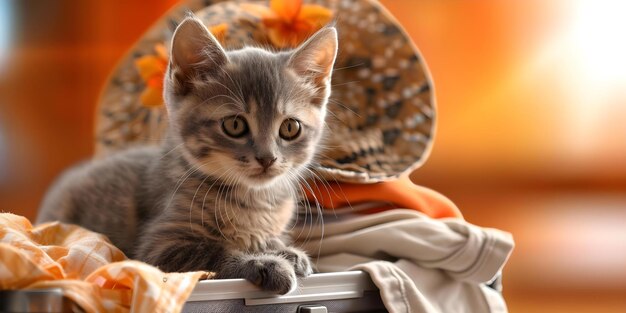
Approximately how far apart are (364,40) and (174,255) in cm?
77

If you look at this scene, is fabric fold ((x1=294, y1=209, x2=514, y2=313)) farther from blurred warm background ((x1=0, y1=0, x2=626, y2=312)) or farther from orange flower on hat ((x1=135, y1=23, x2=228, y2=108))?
blurred warm background ((x1=0, y1=0, x2=626, y2=312))

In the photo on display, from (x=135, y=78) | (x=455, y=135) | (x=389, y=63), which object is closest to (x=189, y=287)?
(x=389, y=63)

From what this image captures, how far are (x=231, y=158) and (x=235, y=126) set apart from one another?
59mm

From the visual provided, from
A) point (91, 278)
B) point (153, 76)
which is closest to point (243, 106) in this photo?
point (91, 278)

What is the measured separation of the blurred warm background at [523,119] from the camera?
2.76 meters

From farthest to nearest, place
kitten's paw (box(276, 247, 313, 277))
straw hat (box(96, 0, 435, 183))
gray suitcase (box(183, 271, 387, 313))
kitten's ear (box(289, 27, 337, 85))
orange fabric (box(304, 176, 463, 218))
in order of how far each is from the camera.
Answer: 1. straw hat (box(96, 0, 435, 183))
2. orange fabric (box(304, 176, 463, 218))
3. kitten's ear (box(289, 27, 337, 85))
4. kitten's paw (box(276, 247, 313, 277))
5. gray suitcase (box(183, 271, 387, 313))

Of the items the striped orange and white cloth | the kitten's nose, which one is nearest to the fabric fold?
the kitten's nose

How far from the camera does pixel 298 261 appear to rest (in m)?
1.25

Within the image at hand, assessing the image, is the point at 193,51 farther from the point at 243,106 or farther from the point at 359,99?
the point at 359,99

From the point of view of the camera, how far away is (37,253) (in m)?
1.08

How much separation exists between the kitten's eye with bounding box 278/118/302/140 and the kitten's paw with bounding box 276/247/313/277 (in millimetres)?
212

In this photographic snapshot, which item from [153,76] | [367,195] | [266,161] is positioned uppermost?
[153,76]

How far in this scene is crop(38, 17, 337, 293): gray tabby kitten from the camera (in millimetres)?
1255

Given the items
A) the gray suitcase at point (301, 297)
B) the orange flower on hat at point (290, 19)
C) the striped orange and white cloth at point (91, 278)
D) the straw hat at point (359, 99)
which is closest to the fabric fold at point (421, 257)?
the gray suitcase at point (301, 297)
